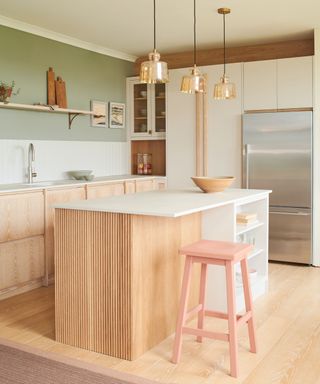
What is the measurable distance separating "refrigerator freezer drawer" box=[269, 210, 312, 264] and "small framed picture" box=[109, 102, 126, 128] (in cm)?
224

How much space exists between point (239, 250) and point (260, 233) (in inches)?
59.7

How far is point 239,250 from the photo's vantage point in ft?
9.92

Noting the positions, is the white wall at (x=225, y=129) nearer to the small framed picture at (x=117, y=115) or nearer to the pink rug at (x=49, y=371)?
the small framed picture at (x=117, y=115)

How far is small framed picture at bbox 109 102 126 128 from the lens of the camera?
20.9ft

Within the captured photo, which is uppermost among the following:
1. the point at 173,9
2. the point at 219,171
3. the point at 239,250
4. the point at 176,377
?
the point at 173,9

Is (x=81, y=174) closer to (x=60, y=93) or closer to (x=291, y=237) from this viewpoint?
(x=60, y=93)

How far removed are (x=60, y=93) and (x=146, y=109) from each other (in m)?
1.37

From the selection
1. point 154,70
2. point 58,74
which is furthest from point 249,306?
Answer: point 58,74

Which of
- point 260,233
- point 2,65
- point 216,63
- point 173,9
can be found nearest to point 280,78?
point 216,63

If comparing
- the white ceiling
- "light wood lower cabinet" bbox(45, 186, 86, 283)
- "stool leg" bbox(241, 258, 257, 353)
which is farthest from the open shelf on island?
the white ceiling

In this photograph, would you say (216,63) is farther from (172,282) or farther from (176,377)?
(176,377)

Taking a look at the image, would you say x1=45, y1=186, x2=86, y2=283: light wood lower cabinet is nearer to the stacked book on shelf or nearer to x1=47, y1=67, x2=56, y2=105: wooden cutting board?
x1=47, y1=67, x2=56, y2=105: wooden cutting board

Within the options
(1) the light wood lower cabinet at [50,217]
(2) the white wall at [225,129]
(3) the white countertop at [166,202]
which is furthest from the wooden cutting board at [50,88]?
(3) the white countertop at [166,202]

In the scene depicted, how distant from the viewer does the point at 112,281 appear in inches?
120
